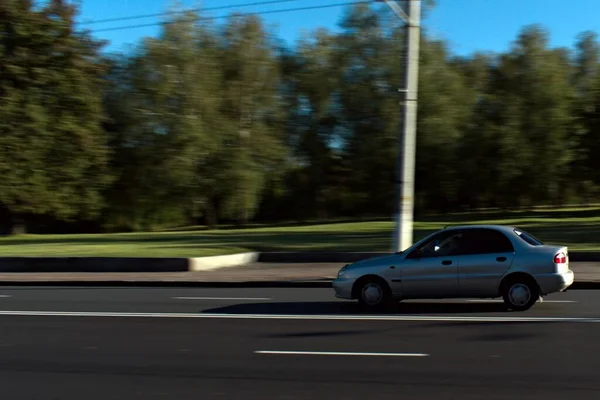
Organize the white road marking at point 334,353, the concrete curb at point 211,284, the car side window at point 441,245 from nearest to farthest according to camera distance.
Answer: the white road marking at point 334,353, the car side window at point 441,245, the concrete curb at point 211,284

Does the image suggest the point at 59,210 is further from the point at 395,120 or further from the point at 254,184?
the point at 395,120

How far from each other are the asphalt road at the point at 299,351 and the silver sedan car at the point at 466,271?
336 mm

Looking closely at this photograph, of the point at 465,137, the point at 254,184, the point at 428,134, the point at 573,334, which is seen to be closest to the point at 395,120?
the point at 428,134

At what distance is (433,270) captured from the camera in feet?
37.6

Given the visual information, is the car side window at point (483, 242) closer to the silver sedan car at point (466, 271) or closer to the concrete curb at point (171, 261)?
the silver sedan car at point (466, 271)

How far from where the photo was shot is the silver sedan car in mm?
11148

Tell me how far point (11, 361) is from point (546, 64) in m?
40.3

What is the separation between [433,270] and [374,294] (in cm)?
103

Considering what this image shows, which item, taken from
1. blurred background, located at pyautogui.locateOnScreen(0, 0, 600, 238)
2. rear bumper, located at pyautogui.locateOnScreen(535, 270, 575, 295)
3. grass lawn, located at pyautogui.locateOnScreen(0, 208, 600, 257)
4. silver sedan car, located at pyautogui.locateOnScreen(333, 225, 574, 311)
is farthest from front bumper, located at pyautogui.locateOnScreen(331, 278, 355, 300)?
blurred background, located at pyautogui.locateOnScreen(0, 0, 600, 238)

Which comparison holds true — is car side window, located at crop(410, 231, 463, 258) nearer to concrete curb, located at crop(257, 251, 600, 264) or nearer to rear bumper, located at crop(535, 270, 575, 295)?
rear bumper, located at crop(535, 270, 575, 295)

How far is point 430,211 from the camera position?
47969mm

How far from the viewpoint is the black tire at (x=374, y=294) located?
11.6 m

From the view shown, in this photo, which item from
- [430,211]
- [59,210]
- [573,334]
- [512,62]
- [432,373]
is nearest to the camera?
[432,373]

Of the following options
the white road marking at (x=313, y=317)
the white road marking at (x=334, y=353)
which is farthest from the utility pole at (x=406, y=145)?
the white road marking at (x=334, y=353)
